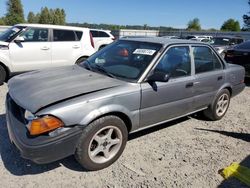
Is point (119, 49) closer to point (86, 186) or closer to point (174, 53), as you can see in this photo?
point (174, 53)

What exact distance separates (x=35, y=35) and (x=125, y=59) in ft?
15.3

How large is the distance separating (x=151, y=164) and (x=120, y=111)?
0.86 m

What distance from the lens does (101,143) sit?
10.9ft

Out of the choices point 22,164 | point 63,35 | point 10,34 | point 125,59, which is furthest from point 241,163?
point 10,34

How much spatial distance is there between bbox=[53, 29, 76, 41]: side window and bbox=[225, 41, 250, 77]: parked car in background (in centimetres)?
528

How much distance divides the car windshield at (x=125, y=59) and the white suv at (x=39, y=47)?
3.76 metres

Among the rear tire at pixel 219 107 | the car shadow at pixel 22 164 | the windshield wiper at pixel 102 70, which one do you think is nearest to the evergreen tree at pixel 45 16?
the rear tire at pixel 219 107

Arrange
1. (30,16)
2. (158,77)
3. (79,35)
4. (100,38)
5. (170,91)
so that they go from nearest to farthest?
(158,77) < (170,91) < (79,35) < (100,38) < (30,16)

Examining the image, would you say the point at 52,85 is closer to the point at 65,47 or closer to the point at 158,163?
the point at 158,163

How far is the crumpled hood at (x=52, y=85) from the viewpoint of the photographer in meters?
3.04

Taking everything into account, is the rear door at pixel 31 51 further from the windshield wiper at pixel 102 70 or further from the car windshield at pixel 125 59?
the windshield wiper at pixel 102 70

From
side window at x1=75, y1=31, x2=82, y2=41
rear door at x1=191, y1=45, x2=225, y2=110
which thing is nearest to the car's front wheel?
rear door at x1=191, y1=45, x2=225, y2=110

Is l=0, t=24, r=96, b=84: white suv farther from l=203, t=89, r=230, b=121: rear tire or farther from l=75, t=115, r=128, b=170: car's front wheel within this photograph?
l=75, t=115, r=128, b=170: car's front wheel

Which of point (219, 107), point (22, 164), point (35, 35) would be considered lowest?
point (22, 164)
